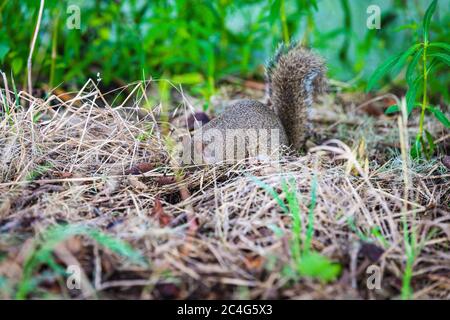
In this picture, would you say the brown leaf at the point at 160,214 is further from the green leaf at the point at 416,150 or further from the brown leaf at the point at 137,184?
the green leaf at the point at 416,150

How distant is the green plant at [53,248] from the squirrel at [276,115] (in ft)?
2.24

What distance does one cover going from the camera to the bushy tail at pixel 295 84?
2.30 m

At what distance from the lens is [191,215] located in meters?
1.63

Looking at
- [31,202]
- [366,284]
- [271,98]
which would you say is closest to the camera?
[366,284]

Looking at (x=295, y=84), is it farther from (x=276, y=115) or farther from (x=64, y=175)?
(x=64, y=175)

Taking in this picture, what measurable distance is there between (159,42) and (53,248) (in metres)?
2.30

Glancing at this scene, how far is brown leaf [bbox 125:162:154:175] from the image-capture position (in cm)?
196

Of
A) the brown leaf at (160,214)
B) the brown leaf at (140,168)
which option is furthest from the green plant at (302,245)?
the brown leaf at (140,168)

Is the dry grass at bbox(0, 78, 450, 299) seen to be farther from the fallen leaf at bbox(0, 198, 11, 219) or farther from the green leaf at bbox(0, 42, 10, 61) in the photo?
the green leaf at bbox(0, 42, 10, 61)
